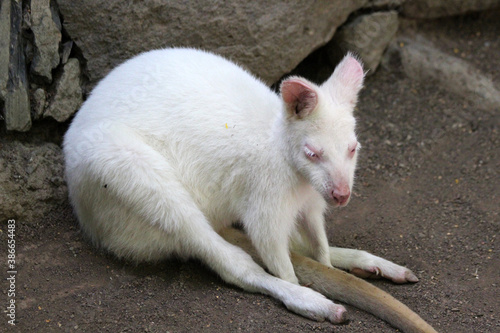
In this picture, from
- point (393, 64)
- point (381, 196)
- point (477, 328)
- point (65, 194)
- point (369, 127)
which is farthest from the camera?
point (393, 64)

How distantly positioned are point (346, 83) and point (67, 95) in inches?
87.8

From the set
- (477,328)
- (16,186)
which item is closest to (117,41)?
(16,186)

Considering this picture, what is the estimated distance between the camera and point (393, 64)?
20.4 ft

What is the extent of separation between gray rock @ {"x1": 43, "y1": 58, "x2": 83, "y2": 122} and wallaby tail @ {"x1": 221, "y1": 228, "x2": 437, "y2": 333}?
1589 millimetres

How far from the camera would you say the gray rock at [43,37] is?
429 centimetres

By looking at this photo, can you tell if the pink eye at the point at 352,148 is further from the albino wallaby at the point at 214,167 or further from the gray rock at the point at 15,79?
the gray rock at the point at 15,79

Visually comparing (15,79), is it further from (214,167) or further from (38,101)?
(214,167)

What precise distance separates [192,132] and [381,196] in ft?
6.42

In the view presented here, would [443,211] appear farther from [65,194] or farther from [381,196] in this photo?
[65,194]

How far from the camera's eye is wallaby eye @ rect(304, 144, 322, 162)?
11.2ft

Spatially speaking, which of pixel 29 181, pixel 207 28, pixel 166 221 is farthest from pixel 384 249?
pixel 29 181

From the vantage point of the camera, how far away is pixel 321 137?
3.42 metres

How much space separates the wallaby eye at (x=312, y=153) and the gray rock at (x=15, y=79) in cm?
215

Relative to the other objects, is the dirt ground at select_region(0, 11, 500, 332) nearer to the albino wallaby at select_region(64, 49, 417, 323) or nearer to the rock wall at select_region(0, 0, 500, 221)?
the albino wallaby at select_region(64, 49, 417, 323)
